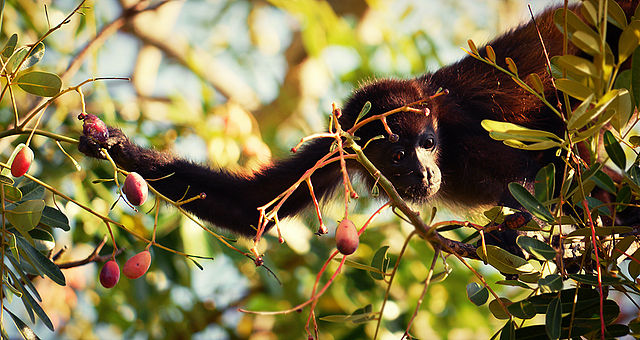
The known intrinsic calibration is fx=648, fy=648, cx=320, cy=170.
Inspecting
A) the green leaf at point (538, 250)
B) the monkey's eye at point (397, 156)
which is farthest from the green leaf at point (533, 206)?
the monkey's eye at point (397, 156)

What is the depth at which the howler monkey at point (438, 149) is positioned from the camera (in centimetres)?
256

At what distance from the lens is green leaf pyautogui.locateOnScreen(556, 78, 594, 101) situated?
3.99ft

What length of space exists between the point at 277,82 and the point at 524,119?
2425mm

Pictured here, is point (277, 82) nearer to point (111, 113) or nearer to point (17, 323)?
point (111, 113)

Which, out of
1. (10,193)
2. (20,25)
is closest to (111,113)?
(20,25)

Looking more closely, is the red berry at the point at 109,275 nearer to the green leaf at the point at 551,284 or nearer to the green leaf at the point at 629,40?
the green leaf at the point at 551,284

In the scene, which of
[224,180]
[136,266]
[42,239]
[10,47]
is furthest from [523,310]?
[224,180]

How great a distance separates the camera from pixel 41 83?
4.66 feet

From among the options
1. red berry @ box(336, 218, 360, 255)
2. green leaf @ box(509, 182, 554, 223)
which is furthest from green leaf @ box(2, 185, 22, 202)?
green leaf @ box(509, 182, 554, 223)

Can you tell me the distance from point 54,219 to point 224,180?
40.8 inches

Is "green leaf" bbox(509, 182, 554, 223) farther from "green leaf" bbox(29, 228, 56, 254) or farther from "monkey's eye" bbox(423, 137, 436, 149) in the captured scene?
"monkey's eye" bbox(423, 137, 436, 149)

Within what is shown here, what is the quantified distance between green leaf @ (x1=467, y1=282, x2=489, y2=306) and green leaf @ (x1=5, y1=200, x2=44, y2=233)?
3.07ft

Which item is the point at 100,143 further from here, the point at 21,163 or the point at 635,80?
the point at 635,80

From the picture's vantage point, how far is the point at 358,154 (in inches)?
49.2
